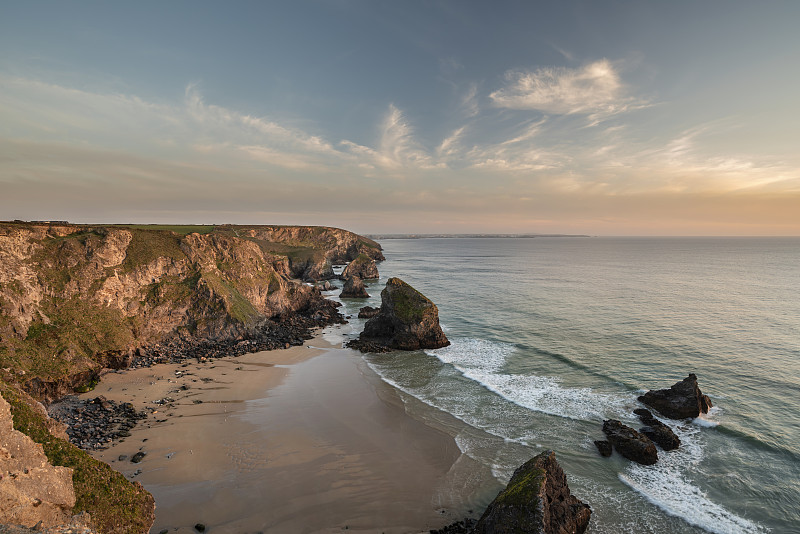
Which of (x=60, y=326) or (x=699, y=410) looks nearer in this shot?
(x=699, y=410)

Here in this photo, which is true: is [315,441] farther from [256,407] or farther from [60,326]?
[60,326]

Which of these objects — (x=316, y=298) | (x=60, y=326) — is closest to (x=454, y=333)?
(x=316, y=298)

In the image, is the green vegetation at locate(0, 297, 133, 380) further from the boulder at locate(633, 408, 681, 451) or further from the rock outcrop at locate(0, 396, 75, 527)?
the boulder at locate(633, 408, 681, 451)

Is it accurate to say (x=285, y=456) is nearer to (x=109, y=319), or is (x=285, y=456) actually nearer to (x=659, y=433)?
(x=659, y=433)

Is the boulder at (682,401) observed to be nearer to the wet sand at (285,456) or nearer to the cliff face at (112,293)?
the wet sand at (285,456)

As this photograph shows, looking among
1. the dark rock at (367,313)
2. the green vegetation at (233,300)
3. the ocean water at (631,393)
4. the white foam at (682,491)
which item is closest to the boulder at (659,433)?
the white foam at (682,491)

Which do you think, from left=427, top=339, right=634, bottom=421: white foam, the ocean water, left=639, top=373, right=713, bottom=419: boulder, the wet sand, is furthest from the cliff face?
left=639, top=373, right=713, bottom=419: boulder

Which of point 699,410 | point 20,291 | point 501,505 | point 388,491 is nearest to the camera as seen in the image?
point 501,505
